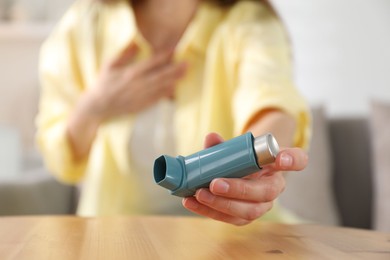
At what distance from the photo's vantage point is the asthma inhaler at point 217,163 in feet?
1.75

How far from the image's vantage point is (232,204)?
59cm

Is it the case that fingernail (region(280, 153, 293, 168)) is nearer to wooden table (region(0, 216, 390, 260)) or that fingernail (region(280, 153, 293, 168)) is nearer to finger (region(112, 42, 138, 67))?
wooden table (region(0, 216, 390, 260))

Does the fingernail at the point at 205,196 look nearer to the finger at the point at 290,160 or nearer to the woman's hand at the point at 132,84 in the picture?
the finger at the point at 290,160

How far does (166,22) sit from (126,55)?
118 millimetres

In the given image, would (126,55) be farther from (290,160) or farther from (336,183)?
(336,183)

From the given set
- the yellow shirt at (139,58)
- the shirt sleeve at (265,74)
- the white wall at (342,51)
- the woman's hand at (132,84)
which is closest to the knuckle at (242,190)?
the shirt sleeve at (265,74)

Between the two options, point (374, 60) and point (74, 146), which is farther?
point (374, 60)

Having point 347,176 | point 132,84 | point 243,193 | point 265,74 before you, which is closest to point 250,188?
point 243,193

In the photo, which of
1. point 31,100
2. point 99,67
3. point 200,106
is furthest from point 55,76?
point 31,100

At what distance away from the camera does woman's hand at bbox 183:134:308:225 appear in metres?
0.56

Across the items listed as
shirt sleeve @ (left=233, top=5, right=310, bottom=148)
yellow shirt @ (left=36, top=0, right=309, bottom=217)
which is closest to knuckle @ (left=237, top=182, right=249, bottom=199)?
shirt sleeve @ (left=233, top=5, right=310, bottom=148)

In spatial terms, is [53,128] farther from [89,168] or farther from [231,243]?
[231,243]

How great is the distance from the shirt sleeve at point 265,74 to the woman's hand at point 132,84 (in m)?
0.13

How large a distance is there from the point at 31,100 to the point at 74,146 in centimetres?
176
